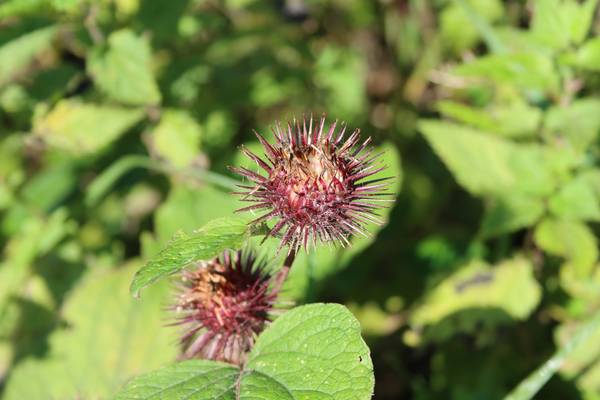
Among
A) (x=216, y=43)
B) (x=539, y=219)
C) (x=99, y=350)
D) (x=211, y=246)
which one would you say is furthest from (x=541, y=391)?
(x=216, y=43)

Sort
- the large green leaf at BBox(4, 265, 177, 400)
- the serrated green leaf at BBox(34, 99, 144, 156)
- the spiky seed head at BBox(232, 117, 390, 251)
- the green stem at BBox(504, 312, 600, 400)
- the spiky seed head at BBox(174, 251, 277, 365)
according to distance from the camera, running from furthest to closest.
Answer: the serrated green leaf at BBox(34, 99, 144, 156)
the large green leaf at BBox(4, 265, 177, 400)
the green stem at BBox(504, 312, 600, 400)
the spiky seed head at BBox(174, 251, 277, 365)
the spiky seed head at BBox(232, 117, 390, 251)

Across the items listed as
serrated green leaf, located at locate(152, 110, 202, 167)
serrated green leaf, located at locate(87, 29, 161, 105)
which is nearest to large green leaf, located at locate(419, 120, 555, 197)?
serrated green leaf, located at locate(152, 110, 202, 167)

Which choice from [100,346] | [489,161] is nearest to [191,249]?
[100,346]

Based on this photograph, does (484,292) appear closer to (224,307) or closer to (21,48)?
(224,307)

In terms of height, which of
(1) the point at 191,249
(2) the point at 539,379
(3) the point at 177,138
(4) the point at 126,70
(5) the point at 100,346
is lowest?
(2) the point at 539,379

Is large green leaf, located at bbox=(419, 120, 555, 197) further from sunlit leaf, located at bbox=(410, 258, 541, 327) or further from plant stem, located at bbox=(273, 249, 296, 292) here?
plant stem, located at bbox=(273, 249, 296, 292)

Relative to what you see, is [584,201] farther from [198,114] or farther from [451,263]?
[198,114]

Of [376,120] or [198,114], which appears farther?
[376,120]
